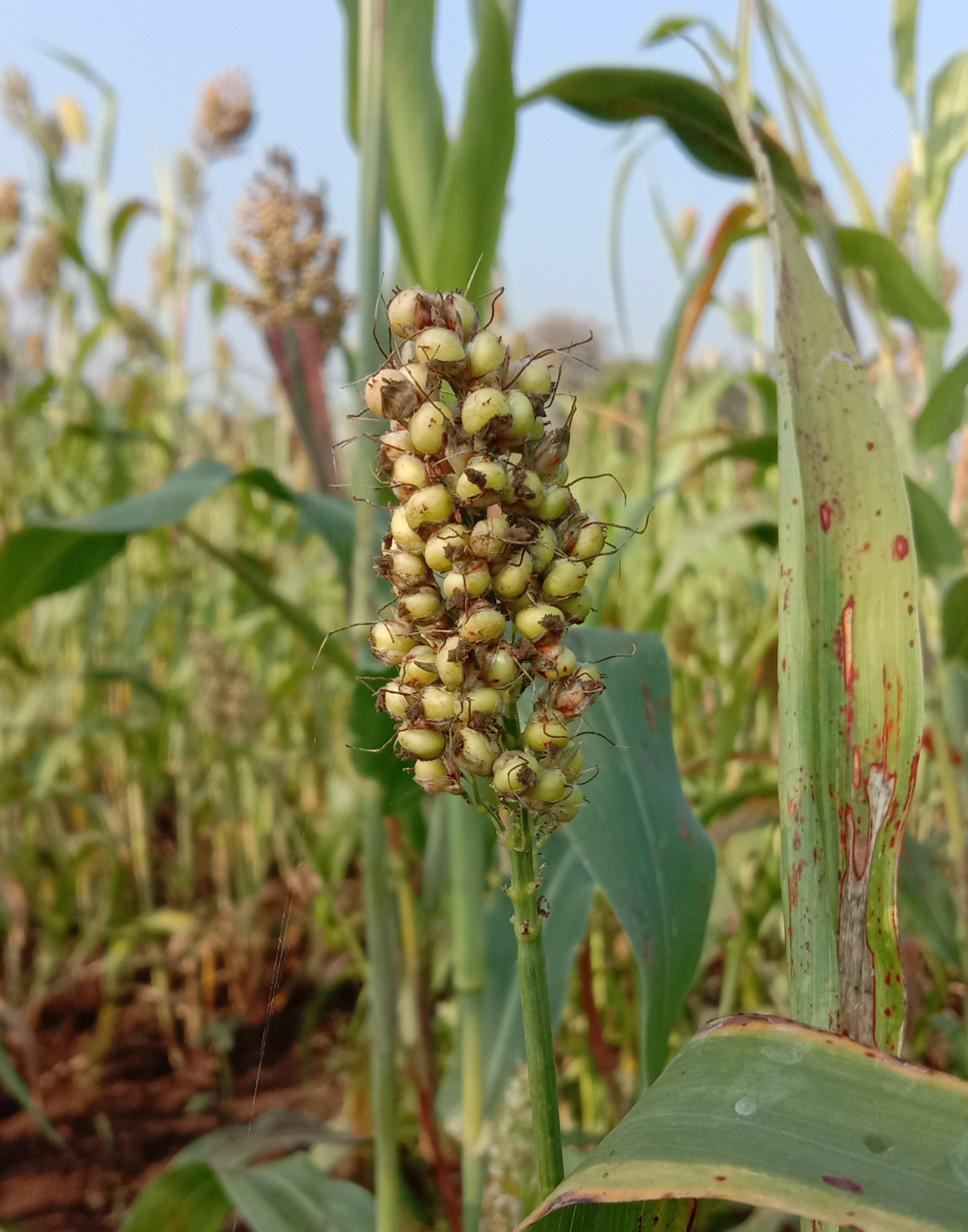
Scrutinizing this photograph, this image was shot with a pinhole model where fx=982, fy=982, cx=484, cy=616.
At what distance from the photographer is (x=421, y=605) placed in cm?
38

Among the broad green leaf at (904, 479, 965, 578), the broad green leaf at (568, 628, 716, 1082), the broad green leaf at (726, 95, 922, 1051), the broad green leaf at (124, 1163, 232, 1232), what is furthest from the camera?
the broad green leaf at (904, 479, 965, 578)

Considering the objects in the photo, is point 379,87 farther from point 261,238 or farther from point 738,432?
point 738,432

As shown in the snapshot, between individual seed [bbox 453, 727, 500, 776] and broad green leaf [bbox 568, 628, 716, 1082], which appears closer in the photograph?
individual seed [bbox 453, 727, 500, 776]

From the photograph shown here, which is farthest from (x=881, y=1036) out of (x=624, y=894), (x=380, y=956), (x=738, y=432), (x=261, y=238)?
(x=261, y=238)

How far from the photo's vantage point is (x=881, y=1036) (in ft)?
1.40

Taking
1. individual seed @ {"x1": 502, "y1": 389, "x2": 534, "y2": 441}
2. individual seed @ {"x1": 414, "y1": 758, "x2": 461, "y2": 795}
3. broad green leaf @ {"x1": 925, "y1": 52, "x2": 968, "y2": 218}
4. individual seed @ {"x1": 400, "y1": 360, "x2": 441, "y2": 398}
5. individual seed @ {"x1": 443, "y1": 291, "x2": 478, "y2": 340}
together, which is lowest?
individual seed @ {"x1": 414, "y1": 758, "x2": 461, "y2": 795}

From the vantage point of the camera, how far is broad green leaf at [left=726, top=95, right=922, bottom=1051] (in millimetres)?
435

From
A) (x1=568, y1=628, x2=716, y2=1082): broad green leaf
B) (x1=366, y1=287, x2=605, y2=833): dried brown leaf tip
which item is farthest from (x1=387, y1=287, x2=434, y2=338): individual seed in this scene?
(x1=568, y1=628, x2=716, y2=1082): broad green leaf

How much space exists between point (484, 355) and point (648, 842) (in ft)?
1.15

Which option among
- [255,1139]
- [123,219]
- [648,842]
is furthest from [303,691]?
[648,842]

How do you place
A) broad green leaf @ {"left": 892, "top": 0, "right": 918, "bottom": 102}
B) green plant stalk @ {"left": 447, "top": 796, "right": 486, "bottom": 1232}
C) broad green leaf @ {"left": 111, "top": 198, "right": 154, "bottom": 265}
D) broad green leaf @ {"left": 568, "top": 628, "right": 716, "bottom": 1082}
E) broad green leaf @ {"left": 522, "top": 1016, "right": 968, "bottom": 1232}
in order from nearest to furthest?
broad green leaf @ {"left": 522, "top": 1016, "right": 968, "bottom": 1232} → broad green leaf @ {"left": 568, "top": 628, "right": 716, "bottom": 1082} → green plant stalk @ {"left": 447, "top": 796, "right": 486, "bottom": 1232} → broad green leaf @ {"left": 892, "top": 0, "right": 918, "bottom": 102} → broad green leaf @ {"left": 111, "top": 198, "right": 154, "bottom": 265}

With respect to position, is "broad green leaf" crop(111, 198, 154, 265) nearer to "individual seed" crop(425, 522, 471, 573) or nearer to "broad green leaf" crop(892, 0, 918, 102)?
"broad green leaf" crop(892, 0, 918, 102)

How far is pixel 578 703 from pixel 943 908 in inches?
30.9

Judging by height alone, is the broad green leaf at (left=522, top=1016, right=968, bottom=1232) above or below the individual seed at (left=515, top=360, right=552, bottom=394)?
below
